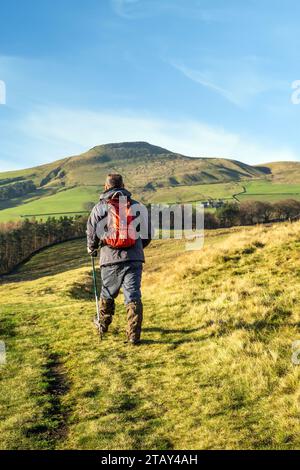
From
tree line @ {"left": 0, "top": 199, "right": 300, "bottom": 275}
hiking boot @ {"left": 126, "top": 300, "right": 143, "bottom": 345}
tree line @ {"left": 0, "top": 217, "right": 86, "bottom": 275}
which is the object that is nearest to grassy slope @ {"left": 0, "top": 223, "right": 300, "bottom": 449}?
hiking boot @ {"left": 126, "top": 300, "right": 143, "bottom": 345}

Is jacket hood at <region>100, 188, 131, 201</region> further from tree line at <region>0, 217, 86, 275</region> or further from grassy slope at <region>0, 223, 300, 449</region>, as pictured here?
tree line at <region>0, 217, 86, 275</region>

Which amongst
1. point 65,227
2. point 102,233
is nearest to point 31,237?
point 65,227

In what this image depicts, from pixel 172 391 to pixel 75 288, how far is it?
919 inches

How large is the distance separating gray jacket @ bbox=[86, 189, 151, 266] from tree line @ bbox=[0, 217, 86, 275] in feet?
334

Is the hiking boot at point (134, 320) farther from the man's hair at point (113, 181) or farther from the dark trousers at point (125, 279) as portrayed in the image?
the man's hair at point (113, 181)

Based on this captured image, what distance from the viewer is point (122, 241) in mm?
11492

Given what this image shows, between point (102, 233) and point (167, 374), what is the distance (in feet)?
14.0

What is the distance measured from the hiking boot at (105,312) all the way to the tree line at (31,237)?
101068 mm

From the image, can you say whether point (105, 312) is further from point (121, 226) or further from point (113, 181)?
point (113, 181)

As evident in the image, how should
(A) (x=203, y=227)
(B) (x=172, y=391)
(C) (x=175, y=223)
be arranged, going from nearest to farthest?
(B) (x=172, y=391)
(A) (x=203, y=227)
(C) (x=175, y=223)

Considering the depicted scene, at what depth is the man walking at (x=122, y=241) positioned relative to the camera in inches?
450
